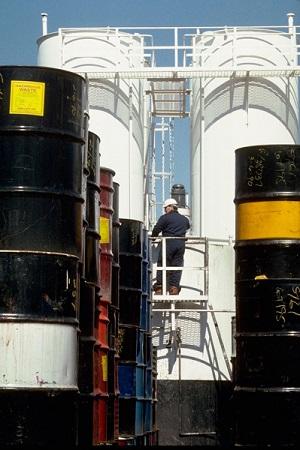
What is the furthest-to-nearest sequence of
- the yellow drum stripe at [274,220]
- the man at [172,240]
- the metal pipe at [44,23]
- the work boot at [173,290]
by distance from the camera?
1. the metal pipe at [44,23]
2. the work boot at [173,290]
3. the man at [172,240]
4. the yellow drum stripe at [274,220]

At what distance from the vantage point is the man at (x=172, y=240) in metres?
17.8

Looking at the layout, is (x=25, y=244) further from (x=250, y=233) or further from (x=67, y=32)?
(x=67, y=32)

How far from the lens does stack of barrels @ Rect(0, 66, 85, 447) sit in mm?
6438

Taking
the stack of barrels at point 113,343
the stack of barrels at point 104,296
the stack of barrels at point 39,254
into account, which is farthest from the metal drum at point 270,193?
the stack of barrels at point 113,343

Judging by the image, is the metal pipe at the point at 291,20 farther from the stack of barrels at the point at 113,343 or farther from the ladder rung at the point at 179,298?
the stack of barrels at the point at 113,343

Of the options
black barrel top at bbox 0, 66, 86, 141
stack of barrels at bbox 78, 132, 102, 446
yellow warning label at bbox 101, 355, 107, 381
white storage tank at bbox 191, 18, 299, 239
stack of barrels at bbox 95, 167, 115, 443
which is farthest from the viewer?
white storage tank at bbox 191, 18, 299, 239

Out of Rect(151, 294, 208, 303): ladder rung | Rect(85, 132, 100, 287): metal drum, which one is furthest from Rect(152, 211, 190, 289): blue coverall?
Rect(85, 132, 100, 287): metal drum

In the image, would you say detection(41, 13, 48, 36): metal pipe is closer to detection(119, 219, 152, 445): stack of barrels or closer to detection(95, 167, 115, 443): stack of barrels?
Answer: detection(119, 219, 152, 445): stack of barrels

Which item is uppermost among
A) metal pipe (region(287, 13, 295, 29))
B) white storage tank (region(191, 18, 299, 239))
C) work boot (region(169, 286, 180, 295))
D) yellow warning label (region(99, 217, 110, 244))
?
metal pipe (region(287, 13, 295, 29))

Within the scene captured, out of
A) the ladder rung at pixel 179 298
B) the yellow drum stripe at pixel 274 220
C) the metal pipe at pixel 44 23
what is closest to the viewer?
the yellow drum stripe at pixel 274 220

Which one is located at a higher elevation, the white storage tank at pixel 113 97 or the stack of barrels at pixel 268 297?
the white storage tank at pixel 113 97

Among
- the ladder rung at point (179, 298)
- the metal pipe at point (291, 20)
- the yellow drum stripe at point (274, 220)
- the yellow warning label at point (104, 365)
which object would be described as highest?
the metal pipe at point (291, 20)

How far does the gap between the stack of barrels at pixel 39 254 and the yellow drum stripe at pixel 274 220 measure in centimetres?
194

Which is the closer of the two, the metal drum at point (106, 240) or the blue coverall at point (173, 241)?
the metal drum at point (106, 240)
